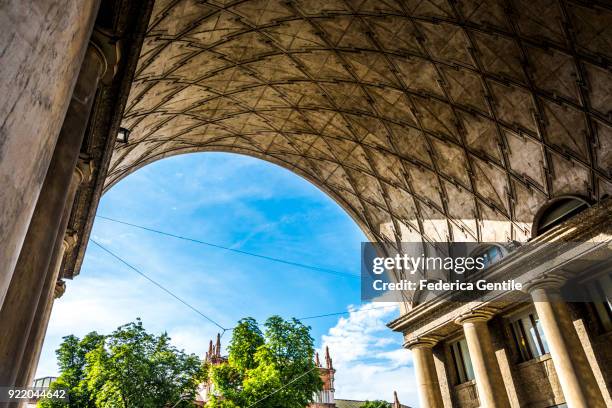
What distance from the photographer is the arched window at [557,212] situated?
14.2 m

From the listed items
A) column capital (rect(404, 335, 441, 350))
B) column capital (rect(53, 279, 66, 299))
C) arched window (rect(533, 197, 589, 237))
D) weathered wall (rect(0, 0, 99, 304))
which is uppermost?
arched window (rect(533, 197, 589, 237))

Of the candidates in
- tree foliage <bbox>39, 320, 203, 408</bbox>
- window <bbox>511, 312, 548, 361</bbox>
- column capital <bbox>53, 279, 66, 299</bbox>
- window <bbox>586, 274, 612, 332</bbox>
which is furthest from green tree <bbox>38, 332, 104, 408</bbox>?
window <bbox>586, 274, 612, 332</bbox>

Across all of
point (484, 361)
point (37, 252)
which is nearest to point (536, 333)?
point (484, 361)

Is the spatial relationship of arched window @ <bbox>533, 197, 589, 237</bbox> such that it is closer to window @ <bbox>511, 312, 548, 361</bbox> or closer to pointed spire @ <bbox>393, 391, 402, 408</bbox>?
window @ <bbox>511, 312, 548, 361</bbox>

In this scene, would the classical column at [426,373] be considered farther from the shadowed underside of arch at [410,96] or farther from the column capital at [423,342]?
the shadowed underside of arch at [410,96]

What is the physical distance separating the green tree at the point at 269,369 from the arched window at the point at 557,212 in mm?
15053

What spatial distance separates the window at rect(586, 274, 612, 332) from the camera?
14555mm

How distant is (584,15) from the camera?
11.5 meters

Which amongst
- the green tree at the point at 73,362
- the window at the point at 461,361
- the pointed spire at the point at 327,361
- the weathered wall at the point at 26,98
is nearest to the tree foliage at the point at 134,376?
the green tree at the point at 73,362

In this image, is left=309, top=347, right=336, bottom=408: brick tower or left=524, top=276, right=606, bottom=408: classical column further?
left=309, top=347, right=336, bottom=408: brick tower

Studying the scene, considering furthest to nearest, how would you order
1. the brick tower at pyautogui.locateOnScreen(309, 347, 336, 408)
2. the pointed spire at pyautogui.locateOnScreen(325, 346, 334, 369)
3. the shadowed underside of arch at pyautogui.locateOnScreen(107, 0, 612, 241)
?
the pointed spire at pyautogui.locateOnScreen(325, 346, 334, 369) → the brick tower at pyautogui.locateOnScreen(309, 347, 336, 408) → the shadowed underside of arch at pyautogui.locateOnScreen(107, 0, 612, 241)

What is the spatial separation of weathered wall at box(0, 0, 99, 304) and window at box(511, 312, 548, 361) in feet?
62.5

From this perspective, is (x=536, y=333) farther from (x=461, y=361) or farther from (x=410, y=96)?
(x=410, y=96)

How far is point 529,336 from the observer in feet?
55.6
